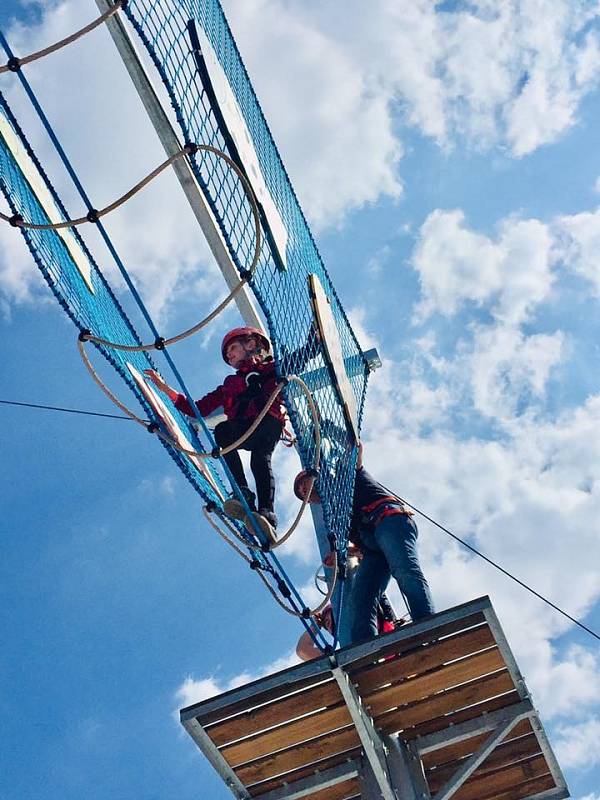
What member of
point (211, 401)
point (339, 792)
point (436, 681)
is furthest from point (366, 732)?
point (211, 401)

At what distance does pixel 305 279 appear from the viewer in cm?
635

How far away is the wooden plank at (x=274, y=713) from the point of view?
555cm

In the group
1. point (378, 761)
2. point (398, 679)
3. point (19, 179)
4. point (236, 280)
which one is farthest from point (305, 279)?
point (378, 761)

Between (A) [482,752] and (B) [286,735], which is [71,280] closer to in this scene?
(B) [286,735]

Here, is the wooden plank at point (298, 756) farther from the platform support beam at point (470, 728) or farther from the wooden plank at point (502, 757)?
the wooden plank at point (502, 757)

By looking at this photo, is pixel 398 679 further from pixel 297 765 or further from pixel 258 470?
pixel 258 470

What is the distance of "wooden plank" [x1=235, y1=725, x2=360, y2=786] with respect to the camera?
228 inches

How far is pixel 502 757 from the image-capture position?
612 cm

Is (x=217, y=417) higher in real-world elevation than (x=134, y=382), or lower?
higher

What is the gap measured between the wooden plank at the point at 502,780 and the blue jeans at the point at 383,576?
1091 millimetres

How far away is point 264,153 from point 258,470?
1.95 meters

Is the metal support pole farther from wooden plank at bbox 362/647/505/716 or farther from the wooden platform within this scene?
wooden plank at bbox 362/647/505/716

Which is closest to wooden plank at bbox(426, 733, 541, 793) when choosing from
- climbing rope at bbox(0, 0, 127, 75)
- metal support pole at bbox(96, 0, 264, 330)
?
metal support pole at bbox(96, 0, 264, 330)

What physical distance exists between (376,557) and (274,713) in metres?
1.33
